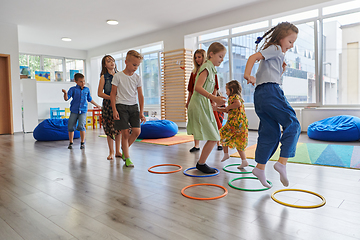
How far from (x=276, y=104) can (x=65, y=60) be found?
1046 centimetres

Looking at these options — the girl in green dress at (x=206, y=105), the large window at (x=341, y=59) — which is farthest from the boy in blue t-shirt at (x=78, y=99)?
the large window at (x=341, y=59)

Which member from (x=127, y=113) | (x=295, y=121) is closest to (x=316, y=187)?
(x=295, y=121)

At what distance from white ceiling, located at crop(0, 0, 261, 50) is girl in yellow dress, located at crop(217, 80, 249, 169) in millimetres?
3757

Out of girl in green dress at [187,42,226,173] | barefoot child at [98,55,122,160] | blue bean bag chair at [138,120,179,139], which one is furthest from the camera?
blue bean bag chair at [138,120,179,139]

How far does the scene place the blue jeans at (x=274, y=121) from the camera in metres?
1.82

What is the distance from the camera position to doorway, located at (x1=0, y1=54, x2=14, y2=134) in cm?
707

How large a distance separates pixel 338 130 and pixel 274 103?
3256 mm

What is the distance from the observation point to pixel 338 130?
4.41 meters

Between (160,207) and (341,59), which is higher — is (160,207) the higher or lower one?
the lower one

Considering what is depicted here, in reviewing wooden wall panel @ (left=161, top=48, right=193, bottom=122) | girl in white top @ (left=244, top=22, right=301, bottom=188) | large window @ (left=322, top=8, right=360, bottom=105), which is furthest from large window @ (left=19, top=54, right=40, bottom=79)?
girl in white top @ (left=244, top=22, right=301, bottom=188)

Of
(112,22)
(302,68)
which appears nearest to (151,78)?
(112,22)

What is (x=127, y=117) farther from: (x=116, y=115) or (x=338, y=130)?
(x=338, y=130)

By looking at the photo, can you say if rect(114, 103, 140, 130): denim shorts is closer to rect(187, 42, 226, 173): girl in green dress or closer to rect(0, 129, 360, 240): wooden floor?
rect(0, 129, 360, 240): wooden floor

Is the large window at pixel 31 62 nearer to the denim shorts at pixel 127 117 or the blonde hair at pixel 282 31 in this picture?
the denim shorts at pixel 127 117
